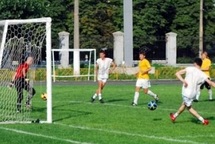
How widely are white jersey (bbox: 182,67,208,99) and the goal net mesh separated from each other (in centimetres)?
512

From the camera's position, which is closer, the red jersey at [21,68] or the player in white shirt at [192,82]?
the player in white shirt at [192,82]

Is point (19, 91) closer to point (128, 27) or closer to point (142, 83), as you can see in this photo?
point (142, 83)

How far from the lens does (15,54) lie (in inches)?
953

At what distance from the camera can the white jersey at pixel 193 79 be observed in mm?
20031

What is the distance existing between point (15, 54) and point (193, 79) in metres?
6.69

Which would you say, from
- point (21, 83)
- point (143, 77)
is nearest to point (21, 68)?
point (21, 83)

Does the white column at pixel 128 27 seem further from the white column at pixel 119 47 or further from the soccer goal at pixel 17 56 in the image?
the soccer goal at pixel 17 56

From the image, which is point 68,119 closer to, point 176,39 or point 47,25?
point 47,25

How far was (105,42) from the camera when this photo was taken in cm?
7044

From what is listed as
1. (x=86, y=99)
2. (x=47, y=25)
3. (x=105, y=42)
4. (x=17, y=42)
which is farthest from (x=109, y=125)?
(x=105, y=42)

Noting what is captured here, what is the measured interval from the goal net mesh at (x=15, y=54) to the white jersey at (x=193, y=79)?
5116 mm

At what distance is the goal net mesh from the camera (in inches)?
917

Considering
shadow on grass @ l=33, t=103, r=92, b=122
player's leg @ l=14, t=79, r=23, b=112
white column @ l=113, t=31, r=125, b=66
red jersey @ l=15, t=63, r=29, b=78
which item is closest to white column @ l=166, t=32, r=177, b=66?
white column @ l=113, t=31, r=125, b=66

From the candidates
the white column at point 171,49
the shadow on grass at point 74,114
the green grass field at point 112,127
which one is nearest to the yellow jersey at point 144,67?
the green grass field at point 112,127
